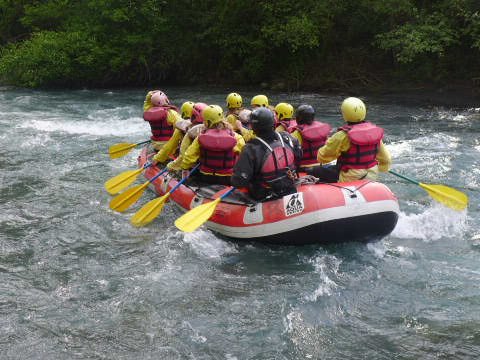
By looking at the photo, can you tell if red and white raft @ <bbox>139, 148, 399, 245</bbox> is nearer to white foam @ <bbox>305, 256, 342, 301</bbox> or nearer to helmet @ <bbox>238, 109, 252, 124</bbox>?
white foam @ <bbox>305, 256, 342, 301</bbox>

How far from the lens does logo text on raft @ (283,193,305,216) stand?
4.69 metres

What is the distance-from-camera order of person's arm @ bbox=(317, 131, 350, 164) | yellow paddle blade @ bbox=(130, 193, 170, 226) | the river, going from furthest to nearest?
yellow paddle blade @ bbox=(130, 193, 170, 226)
person's arm @ bbox=(317, 131, 350, 164)
the river

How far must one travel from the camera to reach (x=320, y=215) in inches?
180

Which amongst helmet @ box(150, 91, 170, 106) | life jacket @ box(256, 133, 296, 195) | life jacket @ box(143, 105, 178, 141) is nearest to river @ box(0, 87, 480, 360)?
life jacket @ box(256, 133, 296, 195)

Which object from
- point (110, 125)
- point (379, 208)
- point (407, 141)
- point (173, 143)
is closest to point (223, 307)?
point (379, 208)

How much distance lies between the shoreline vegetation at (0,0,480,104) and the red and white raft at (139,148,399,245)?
9.11m

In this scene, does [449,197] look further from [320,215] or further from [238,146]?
[238,146]

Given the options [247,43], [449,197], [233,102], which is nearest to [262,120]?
[449,197]

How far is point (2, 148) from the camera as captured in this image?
915cm

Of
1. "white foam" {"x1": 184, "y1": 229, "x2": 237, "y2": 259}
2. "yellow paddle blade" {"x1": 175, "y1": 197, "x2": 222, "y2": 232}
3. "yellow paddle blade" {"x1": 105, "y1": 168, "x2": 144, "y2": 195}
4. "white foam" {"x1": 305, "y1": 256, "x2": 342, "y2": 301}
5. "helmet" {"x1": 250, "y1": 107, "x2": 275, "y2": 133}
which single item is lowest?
"white foam" {"x1": 184, "y1": 229, "x2": 237, "y2": 259}

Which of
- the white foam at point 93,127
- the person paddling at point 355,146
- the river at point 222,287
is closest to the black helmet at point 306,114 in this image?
the person paddling at point 355,146

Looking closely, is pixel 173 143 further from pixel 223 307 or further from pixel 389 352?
pixel 389 352

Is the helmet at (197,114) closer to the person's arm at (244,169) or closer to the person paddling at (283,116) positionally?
the person paddling at (283,116)

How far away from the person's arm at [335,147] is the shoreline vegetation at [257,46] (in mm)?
8821
